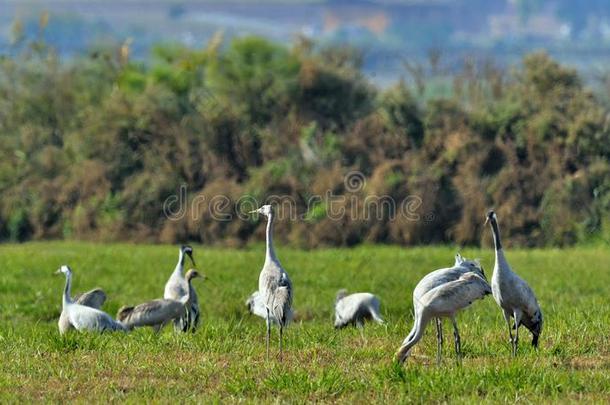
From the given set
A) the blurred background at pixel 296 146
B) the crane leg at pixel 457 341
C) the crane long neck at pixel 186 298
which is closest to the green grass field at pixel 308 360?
the crane leg at pixel 457 341

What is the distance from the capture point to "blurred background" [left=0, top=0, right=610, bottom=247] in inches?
1119

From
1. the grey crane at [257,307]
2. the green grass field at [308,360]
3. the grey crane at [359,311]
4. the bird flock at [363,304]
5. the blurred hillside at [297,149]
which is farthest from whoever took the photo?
the blurred hillside at [297,149]

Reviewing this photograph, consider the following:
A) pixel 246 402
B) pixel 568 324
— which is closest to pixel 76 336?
pixel 246 402

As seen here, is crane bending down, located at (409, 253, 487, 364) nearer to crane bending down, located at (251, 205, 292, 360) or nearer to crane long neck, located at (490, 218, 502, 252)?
crane long neck, located at (490, 218, 502, 252)

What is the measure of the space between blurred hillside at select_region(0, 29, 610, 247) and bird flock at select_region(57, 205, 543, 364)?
43.6ft

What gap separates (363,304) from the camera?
14641mm

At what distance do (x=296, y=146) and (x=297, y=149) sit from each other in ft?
0.58

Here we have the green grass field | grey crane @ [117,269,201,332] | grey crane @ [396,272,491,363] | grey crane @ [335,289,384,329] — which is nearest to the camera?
the green grass field

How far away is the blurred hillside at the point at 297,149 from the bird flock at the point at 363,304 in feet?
43.6

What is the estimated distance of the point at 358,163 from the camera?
30359 millimetres

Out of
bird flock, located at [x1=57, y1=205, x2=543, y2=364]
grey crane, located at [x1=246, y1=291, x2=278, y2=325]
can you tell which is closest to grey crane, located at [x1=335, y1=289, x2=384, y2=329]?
bird flock, located at [x1=57, y1=205, x2=543, y2=364]

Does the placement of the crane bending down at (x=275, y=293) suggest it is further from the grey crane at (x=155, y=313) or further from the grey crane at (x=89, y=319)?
the grey crane at (x=89, y=319)

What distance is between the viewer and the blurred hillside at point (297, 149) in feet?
93.2

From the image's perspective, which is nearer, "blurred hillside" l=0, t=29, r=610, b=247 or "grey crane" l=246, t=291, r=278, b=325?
"grey crane" l=246, t=291, r=278, b=325
